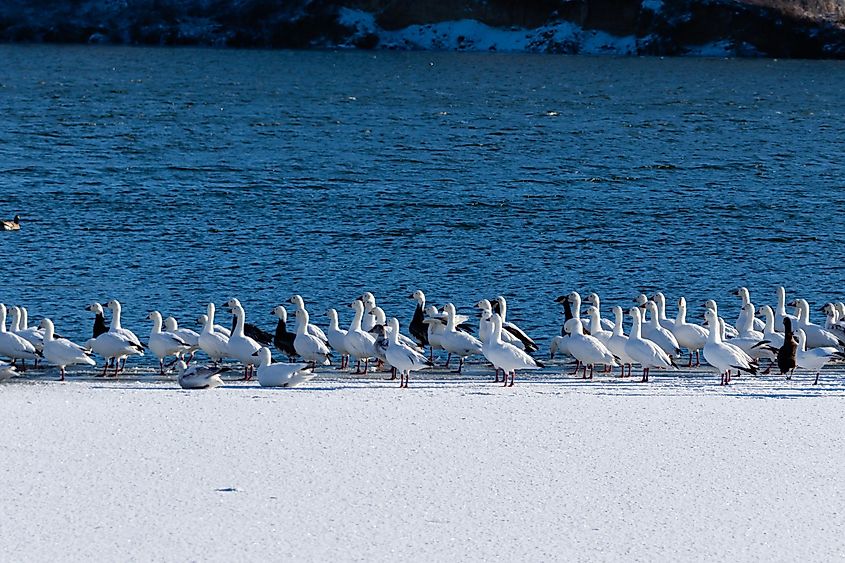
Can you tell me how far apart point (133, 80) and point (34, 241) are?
2450 inches

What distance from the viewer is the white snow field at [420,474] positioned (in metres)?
14.2

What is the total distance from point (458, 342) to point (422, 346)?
7.82 feet

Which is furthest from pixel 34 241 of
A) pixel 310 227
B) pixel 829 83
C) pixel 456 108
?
pixel 829 83

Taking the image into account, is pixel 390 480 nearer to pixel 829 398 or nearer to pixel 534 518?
pixel 534 518

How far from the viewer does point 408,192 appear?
5134 centimetres

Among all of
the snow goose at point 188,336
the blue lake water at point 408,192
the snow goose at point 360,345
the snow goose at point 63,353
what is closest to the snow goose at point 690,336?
the blue lake water at point 408,192

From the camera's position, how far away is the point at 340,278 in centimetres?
3484

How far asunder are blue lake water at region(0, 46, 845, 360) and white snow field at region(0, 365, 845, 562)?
31.0 ft

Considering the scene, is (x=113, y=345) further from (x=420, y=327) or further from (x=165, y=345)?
(x=420, y=327)

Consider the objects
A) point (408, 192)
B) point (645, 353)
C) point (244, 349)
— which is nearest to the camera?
point (645, 353)

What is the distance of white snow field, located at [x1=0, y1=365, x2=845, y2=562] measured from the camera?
14.2 metres

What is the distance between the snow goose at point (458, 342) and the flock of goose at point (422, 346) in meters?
0.02

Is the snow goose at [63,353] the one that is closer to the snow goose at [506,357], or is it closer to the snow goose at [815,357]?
the snow goose at [506,357]

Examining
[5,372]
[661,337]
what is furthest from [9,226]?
[661,337]
